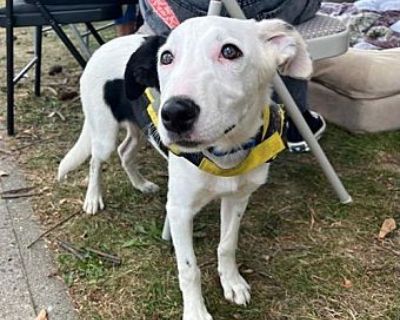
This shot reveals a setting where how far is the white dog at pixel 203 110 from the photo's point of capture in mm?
1670

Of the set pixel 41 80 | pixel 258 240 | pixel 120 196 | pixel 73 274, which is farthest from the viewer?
pixel 41 80

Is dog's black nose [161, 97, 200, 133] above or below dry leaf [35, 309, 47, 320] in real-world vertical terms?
above

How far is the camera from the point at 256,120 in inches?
79.2

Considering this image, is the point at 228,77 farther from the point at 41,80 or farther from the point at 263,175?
the point at 41,80

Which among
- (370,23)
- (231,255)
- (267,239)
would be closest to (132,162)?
(267,239)

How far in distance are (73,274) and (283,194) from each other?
3.61 ft

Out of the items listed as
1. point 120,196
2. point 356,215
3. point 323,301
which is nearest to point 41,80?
point 120,196

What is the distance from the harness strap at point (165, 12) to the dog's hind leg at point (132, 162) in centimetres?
65

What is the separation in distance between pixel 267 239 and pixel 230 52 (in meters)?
1.23

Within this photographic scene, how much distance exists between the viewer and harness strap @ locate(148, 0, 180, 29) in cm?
249

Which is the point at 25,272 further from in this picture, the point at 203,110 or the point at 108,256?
the point at 203,110

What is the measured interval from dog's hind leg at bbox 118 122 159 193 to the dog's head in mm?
1144

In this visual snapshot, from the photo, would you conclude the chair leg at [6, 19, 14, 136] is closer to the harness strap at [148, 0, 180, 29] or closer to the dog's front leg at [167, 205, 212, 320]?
the harness strap at [148, 0, 180, 29]

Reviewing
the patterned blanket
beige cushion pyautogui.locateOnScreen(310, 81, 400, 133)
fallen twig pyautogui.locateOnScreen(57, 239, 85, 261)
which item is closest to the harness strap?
fallen twig pyautogui.locateOnScreen(57, 239, 85, 261)
